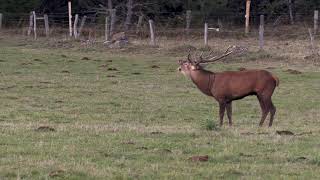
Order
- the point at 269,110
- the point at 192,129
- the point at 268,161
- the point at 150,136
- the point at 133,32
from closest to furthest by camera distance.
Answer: the point at 268,161
the point at 150,136
the point at 192,129
the point at 269,110
the point at 133,32

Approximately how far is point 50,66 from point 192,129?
16098mm

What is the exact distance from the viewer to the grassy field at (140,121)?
8.98 metres

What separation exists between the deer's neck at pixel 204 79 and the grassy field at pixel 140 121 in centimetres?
76

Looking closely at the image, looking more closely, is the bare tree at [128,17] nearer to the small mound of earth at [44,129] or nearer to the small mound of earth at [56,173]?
the small mound of earth at [44,129]

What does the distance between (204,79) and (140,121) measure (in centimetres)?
166

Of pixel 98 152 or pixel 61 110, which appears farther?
pixel 61 110

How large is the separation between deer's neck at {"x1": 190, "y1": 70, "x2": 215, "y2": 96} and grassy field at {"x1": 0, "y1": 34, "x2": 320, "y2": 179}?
2.49ft

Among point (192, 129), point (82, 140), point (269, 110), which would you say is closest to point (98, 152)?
point (82, 140)

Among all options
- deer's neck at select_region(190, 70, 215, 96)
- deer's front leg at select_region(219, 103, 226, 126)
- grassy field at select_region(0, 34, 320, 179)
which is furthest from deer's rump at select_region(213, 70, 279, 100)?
grassy field at select_region(0, 34, 320, 179)

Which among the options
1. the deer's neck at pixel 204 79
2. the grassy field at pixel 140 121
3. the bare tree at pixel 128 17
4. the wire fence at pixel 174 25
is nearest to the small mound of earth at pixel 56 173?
the grassy field at pixel 140 121

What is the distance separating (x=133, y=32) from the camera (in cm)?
4469

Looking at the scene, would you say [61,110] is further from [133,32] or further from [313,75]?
[133,32]

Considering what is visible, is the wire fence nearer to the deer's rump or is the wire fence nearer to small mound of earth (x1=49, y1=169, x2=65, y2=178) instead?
the deer's rump

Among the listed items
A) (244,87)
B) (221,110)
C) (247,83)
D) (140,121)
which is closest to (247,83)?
(247,83)
